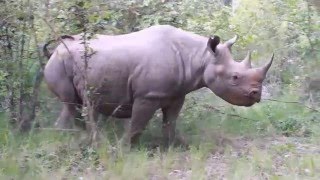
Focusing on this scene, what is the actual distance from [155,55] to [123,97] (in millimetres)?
619

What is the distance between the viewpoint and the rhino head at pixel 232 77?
282 inches

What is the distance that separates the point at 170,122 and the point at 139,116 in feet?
1.78

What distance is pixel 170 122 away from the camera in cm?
750

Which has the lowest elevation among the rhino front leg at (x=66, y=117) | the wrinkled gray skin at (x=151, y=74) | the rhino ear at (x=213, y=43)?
the rhino front leg at (x=66, y=117)

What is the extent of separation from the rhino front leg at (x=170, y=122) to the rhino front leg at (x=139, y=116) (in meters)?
0.37

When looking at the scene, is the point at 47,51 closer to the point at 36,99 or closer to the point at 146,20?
the point at 36,99

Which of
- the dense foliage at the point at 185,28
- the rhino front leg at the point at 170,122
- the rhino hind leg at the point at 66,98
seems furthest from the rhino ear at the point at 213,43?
the rhino hind leg at the point at 66,98

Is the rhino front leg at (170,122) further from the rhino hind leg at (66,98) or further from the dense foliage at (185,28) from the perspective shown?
the rhino hind leg at (66,98)

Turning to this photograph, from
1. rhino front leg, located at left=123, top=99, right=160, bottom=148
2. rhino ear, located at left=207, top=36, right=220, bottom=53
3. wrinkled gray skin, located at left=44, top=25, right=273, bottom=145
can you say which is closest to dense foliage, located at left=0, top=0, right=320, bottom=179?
wrinkled gray skin, located at left=44, top=25, right=273, bottom=145

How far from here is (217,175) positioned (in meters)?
6.04

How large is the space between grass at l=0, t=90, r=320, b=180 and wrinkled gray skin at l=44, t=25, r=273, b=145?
0.42 metres

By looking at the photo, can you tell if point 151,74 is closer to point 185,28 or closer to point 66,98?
point 66,98

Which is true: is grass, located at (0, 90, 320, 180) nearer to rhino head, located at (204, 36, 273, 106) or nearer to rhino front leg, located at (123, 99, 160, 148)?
rhino front leg, located at (123, 99, 160, 148)

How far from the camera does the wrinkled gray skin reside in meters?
7.09
